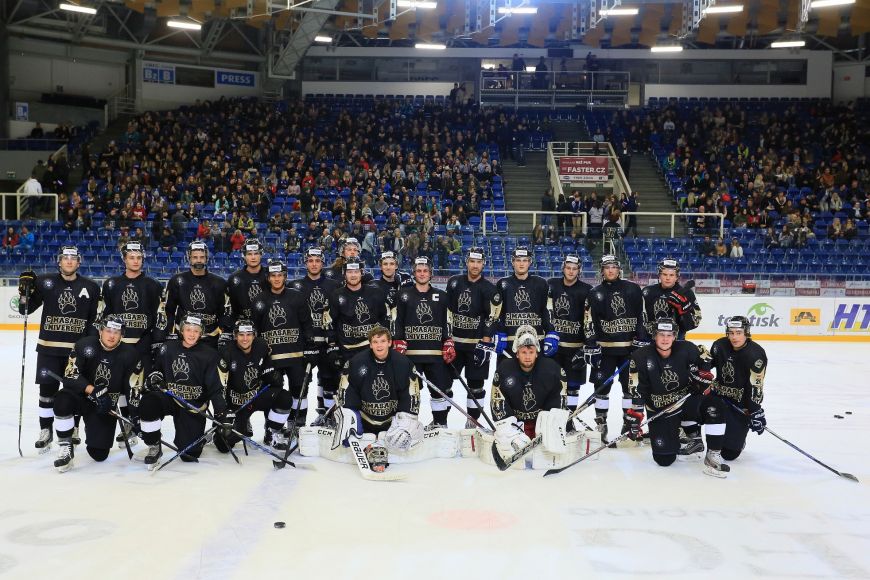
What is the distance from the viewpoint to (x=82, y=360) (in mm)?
7125

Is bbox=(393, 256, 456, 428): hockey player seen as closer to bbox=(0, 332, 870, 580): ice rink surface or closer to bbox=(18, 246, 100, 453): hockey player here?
bbox=(0, 332, 870, 580): ice rink surface

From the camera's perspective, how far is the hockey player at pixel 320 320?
27.0ft

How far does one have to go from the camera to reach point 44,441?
7.51 metres

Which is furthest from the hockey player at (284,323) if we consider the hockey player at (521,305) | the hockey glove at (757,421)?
the hockey glove at (757,421)

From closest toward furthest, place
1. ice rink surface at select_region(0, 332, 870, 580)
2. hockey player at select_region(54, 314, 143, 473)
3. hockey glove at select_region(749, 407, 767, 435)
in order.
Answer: ice rink surface at select_region(0, 332, 870, 580) → hockey player at select_region(54, 314, 143, 473) → hockey glove at select_region(749, 407, 767, 435)

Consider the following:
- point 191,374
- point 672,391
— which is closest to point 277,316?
point 191,374

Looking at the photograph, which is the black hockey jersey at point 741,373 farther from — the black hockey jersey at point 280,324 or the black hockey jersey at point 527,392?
the black hockey jersey at point 280,324

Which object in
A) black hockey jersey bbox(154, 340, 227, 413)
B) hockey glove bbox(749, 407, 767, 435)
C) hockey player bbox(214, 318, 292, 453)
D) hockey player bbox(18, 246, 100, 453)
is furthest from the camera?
hockey player bbox(18, 246, 100, 453)

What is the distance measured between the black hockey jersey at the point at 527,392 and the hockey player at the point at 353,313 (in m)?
1.48

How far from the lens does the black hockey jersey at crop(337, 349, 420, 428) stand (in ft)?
23.6

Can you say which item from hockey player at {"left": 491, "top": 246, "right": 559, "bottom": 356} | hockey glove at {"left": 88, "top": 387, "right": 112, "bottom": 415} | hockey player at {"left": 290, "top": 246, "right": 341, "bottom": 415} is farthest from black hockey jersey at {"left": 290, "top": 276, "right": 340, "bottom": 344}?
hockey glove at {"left": 88, "top": 387, "right": 112, "bottom": 415}

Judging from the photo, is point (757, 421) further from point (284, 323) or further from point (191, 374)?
point (191, 374)

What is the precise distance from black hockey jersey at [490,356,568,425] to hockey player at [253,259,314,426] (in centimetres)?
190

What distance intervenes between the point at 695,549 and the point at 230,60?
2788 cm
